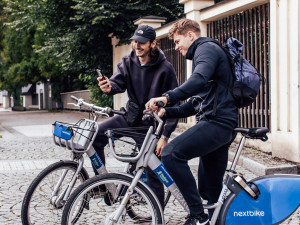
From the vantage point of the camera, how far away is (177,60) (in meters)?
12.5

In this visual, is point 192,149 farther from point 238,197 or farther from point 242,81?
point 242,81

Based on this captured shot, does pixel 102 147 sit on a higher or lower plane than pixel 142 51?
lower

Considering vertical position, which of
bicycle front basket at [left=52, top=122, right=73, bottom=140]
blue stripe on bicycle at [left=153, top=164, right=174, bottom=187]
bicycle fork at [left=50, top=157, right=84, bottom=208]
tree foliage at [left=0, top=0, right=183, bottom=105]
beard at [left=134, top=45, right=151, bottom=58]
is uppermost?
tree foliage at [left=0, top=0, right=183, bottom=105]

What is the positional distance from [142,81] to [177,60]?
825cm

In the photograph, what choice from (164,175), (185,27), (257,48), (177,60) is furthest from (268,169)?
(177,60)

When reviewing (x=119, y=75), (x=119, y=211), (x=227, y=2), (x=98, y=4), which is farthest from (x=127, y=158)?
(x=98, y=4)

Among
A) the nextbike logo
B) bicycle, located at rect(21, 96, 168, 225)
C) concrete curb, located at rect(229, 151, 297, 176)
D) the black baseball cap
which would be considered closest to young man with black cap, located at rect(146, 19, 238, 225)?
the nextbike logo

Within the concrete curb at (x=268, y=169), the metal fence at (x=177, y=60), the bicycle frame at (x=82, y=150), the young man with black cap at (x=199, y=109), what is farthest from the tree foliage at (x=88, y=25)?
the young man with black cap at (x=199, y=109)

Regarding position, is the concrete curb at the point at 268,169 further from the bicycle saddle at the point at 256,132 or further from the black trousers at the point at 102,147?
the bicycle saddle at the point at 256,132

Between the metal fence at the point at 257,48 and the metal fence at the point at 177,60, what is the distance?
2.90 metres

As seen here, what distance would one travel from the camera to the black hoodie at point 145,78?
426cm

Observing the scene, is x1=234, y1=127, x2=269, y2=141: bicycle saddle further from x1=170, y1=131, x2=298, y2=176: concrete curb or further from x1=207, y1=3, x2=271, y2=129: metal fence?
x1=207, y1=3, x2=271, y2=129: metal fence

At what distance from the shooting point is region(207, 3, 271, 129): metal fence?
27.2ft

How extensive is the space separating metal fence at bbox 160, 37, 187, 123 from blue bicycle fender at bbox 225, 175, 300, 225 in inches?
338
